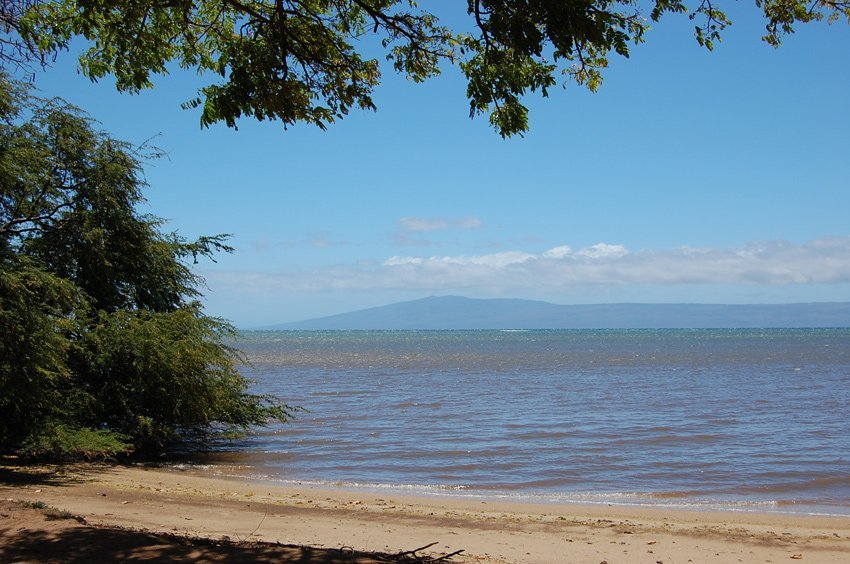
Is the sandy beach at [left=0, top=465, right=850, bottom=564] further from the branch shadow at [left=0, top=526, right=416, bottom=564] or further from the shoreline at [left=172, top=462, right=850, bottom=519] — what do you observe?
the shoreline at [left=172, top=462, right=850, bottom=519]

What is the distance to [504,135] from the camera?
7492 millimetres

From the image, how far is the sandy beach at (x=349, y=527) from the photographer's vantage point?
678 centimetres

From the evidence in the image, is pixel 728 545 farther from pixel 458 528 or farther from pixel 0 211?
pixel 0 211

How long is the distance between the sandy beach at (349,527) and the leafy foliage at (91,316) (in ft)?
5.04

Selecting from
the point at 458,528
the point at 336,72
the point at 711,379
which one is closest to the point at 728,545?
the point at 458,528

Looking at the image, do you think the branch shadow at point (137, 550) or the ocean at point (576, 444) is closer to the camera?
the branch shadow at point (137, 550)

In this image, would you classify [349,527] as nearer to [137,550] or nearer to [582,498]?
[137,550]

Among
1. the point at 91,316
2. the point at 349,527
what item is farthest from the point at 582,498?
the point at 91,316

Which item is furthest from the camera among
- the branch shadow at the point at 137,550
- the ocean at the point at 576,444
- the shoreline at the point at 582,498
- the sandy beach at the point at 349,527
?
the ocean at the point at 576,444

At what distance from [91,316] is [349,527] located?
364 inches

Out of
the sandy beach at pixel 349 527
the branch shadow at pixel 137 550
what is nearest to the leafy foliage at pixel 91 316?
the sandy beach at pixel 349 527

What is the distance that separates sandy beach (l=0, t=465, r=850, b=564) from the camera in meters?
6.78

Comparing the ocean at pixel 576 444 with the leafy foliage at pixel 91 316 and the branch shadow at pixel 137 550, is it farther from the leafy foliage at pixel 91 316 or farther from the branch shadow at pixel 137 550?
the branch shadow at pixel 137 550

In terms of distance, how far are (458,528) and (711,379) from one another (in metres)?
31.6
